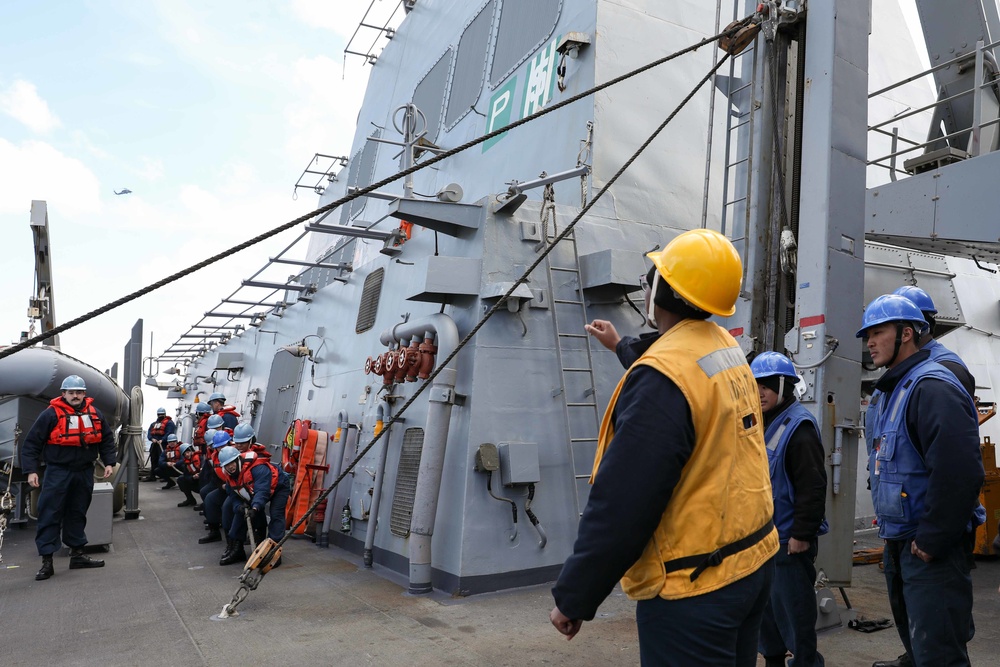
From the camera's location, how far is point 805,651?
3.42 metres

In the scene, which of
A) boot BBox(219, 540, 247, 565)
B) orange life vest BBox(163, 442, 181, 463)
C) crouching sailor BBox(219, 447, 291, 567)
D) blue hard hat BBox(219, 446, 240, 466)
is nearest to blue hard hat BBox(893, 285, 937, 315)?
crouching sailor BBox(219, 447, 291, 567)

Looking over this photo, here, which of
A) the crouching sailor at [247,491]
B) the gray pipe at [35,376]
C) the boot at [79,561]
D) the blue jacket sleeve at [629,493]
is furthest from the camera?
the gray pipe at [35,376]

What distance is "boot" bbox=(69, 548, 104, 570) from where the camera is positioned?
6824 mm

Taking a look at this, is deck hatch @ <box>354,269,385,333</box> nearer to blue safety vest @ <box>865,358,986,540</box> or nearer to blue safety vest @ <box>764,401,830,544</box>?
blue safety vest @ <box>764,401,830,544</box>

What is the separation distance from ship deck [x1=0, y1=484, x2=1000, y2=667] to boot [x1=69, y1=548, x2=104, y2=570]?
70 mm

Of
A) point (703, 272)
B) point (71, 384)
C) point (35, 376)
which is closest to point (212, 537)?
point (71, 384)

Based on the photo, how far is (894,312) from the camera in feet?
10.1

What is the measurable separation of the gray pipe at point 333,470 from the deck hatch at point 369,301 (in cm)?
100

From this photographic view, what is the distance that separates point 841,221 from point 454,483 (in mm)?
3238

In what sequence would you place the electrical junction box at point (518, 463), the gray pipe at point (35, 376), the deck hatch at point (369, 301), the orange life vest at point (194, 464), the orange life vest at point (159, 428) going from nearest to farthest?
the electrical junction box at point (518, 463) < the deck hatch at point (369, 301) < the gray pipe at point (35, 376) < the orange life vest at point (194, 464) < the orange life vest at point (159, 428)

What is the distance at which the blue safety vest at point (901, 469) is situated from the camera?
2.86 m

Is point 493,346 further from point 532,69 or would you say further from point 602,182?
point 532,69

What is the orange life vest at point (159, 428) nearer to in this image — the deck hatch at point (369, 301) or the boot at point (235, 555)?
the deck hatch at point (369, 301)

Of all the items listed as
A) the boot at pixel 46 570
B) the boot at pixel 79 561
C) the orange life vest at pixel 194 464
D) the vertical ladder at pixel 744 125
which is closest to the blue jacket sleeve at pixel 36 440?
the boot at pixel 46 570
